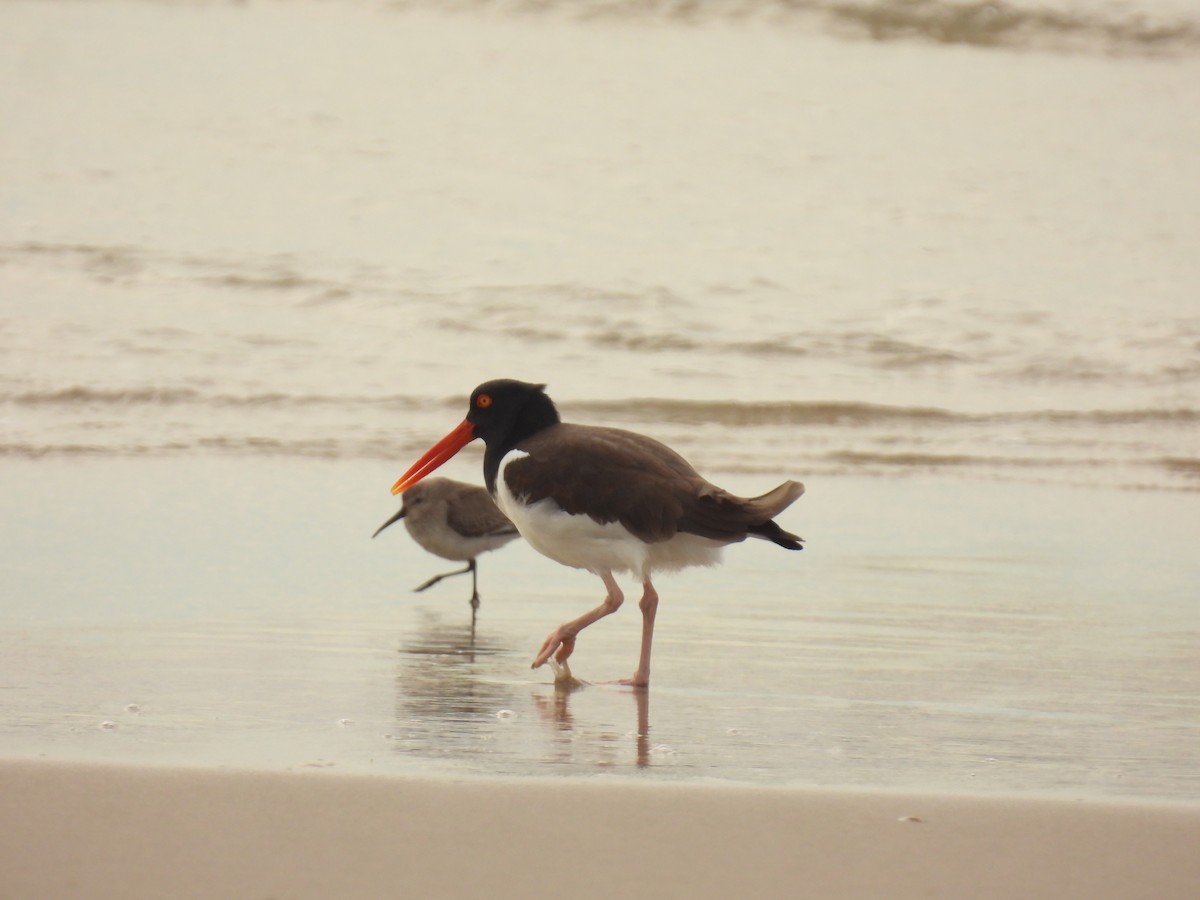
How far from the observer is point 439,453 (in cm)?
569

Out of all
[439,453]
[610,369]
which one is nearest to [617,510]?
[439,453]

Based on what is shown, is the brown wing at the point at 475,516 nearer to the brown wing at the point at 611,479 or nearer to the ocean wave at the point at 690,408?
the brown wing at the point at 611,479

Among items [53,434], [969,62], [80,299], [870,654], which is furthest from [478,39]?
[870,654]

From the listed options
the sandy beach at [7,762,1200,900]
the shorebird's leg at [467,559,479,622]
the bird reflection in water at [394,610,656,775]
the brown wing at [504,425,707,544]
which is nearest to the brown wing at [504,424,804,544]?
the brown wing at [504,425,707,544]

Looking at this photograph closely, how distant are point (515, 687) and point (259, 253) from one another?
27.1ft

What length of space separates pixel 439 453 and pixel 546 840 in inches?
109

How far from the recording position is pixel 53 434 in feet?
25.9

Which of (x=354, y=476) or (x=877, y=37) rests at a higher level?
(x=877, y=37)

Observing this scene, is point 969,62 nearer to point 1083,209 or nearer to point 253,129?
point 1083,209

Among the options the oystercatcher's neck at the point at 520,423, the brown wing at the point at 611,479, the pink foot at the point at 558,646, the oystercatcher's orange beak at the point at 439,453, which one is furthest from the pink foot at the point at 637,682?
the oystercatcher's orange beak at the point at 439,453

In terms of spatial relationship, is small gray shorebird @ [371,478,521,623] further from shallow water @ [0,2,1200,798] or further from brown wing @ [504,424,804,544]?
brown wing @ [504,424,804,544]

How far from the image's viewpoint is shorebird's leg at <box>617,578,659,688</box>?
14.6ft

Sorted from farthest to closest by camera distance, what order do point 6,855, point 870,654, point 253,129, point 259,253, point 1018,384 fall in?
point 253,129 < point 259,253 < point 1018,384 < point 870,654 < point 6,855

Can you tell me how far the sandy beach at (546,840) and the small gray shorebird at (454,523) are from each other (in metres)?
2.43
